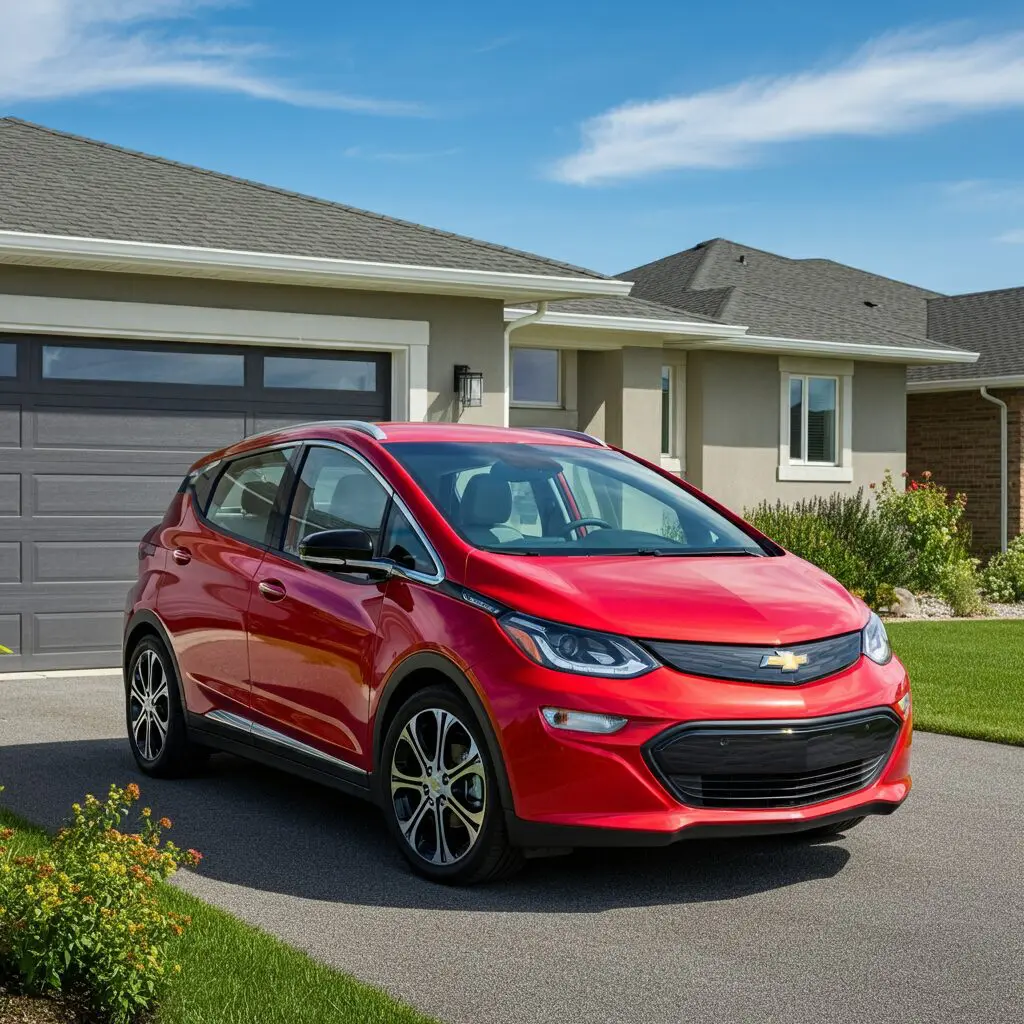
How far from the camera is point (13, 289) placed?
1213cm

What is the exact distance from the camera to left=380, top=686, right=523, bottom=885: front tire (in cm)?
573

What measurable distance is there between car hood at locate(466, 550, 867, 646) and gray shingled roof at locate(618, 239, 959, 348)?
47.8 feet

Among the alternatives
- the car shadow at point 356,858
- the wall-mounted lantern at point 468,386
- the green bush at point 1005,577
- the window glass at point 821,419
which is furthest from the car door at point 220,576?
the green bush at point 1005,577

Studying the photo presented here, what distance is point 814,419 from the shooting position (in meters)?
21.7

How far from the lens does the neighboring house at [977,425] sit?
2331cm

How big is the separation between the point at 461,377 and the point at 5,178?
13.8ft

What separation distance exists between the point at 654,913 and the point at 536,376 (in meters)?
14.6

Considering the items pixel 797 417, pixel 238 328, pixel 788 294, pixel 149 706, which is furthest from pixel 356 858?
pixel 788 294

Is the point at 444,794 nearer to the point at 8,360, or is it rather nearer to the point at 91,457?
the point at 91,457

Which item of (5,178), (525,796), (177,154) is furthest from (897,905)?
(177,154)

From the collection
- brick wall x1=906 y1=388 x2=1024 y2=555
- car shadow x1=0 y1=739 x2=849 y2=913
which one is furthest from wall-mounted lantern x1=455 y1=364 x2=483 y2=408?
brick wall x1=906 y1=388 x2=1024 y2=555

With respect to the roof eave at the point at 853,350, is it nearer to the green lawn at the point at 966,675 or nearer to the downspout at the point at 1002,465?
the downspout at the point at 1002,465

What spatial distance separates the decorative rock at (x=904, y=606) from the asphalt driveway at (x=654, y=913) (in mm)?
10676

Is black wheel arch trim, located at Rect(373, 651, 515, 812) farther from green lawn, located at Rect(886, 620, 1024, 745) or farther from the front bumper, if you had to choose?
green lawn, located at Rect(886, 620, 1024, 745)
